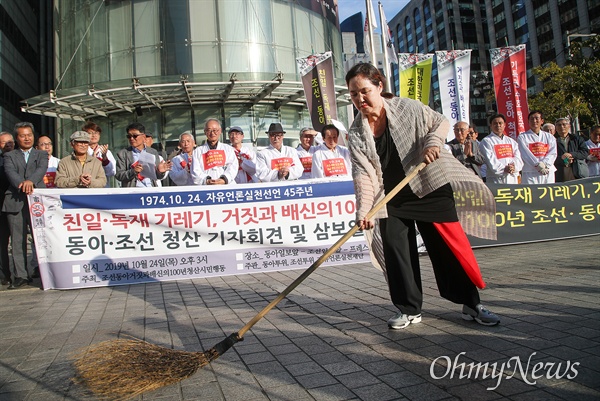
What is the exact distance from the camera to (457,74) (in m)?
13.9

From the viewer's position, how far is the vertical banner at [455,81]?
1378 centimetres

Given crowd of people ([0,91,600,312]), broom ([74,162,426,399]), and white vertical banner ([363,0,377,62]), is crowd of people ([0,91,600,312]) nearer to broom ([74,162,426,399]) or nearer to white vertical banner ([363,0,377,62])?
broom ([74,162,426,399])

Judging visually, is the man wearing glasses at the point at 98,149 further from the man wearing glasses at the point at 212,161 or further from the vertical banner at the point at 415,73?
the vertical banner at the point at 415,73

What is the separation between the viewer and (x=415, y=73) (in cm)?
1343

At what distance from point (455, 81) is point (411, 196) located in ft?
37.4

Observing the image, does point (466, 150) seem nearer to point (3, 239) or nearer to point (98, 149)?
point (98, 149)

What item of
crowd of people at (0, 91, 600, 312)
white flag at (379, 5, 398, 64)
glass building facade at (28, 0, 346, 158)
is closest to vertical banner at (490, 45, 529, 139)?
white flag at (379, 5, 398, 64)

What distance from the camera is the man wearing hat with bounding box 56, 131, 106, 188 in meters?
6.58

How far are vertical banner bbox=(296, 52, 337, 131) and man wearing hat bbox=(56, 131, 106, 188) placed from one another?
27.2 ft

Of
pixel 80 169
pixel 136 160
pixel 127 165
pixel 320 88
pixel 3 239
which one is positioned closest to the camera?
pixel 3 239

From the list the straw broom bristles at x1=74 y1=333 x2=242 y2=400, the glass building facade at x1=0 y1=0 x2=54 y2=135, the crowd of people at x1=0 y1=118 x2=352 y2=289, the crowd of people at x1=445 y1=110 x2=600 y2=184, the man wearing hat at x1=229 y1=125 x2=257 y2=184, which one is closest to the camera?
the straw broom bristles at x1=74 y1=333 x2=242 y2=400

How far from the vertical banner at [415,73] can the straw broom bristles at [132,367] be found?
38.2 feet

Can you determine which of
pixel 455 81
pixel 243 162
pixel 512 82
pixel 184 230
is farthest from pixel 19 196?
pixel 512 82

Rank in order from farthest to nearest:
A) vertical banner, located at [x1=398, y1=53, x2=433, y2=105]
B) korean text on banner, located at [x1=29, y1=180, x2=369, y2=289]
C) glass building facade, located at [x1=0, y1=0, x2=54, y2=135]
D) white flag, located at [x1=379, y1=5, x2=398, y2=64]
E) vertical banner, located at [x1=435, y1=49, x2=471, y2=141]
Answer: glass building facade, located at [x1=0, y1=0, x2=54, y2=135]
white flag, located at [x1=379, y1=5, x2=398, y2=64]
vertical banner, located at [x1=435, y1=49, x2=471, y2=141]
vertical banner, located at [x1=398, y1=53, x2=433, y2=105]
korean text on banner, located at [x1=29, y1=180, x2=369, y2=289]
